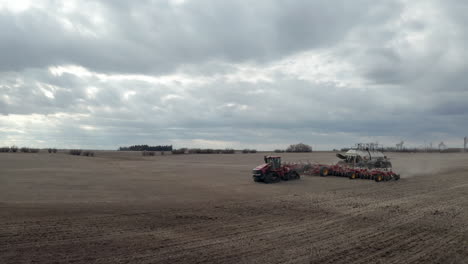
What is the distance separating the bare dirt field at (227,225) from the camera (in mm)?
9023

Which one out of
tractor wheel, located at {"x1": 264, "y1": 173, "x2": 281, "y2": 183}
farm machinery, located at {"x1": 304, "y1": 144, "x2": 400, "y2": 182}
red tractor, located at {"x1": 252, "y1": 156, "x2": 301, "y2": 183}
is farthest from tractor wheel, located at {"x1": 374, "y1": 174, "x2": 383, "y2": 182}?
tractor wheel, located at {"x1": 264, "y1": 173, "x2": 281, "y2": 183}

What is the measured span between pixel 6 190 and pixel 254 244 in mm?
15502

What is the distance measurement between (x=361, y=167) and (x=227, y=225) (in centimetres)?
2305

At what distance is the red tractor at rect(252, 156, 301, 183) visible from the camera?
26.5 meters

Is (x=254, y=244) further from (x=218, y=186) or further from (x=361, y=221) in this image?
(x=218, y=186)

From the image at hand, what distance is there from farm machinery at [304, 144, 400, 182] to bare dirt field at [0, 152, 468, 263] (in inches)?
266

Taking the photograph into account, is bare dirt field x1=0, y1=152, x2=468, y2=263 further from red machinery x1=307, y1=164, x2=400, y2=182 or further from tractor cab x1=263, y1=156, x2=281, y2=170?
red machinery x1=307, y1=164, x2=400, y2=182

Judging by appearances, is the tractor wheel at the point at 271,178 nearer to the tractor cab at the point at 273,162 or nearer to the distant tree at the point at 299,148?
the tractor cab at the point at 273,162

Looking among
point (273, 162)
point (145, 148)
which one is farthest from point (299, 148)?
point (273, 162)

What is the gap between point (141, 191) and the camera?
20.8m

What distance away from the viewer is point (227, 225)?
12.4m

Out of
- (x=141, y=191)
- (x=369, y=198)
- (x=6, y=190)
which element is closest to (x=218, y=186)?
(x=141, y=191)

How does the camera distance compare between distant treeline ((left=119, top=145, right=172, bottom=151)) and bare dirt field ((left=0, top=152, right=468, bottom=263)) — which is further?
distant treeline ((left=119, top=145, right=172, bottom=151))

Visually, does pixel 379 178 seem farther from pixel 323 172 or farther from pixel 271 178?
pixel 271 178
